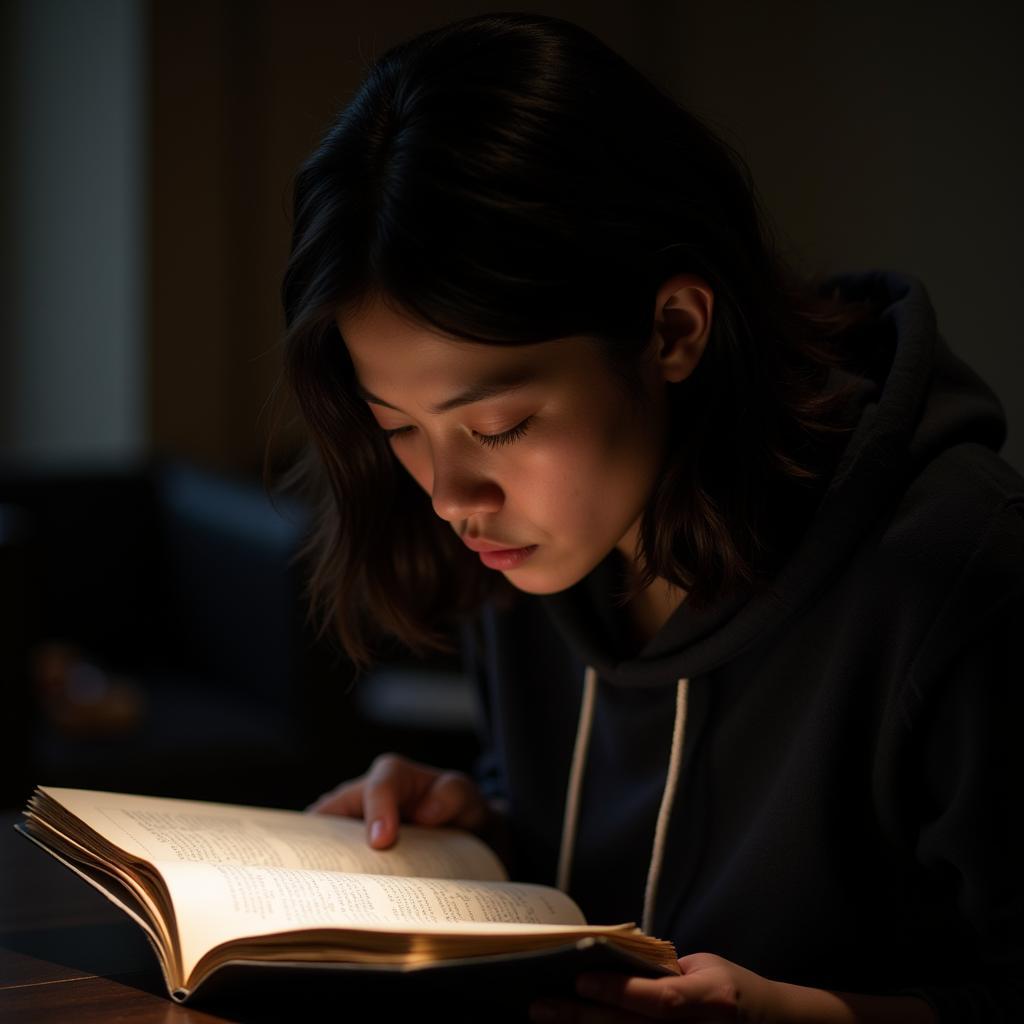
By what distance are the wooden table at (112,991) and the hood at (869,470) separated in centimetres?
33

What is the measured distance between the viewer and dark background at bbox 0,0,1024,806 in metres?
2.35

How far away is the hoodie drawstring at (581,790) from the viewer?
3.51 ft

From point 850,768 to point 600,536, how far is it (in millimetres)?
241

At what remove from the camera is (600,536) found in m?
1.00

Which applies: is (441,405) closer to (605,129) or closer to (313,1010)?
(605,129)

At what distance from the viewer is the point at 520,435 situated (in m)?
0.94

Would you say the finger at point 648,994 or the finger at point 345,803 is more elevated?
the finger at point 648,994

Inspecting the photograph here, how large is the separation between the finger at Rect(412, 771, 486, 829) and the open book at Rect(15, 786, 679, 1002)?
0.04 metres

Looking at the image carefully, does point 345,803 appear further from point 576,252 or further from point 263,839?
point 576,252

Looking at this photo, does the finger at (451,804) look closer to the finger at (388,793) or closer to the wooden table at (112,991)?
the finger at (388,793)

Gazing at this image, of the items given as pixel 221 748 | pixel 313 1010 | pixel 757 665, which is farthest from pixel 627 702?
pixel 221 748

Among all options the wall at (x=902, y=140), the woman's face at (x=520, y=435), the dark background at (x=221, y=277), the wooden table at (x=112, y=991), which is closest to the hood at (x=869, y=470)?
the woman's face at (x=520, y=435)

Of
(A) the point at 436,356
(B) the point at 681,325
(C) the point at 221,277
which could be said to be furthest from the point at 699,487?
(C) the point at 221,277

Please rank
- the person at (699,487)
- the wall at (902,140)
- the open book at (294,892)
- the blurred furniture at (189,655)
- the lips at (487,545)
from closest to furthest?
the open book at (294,892), the person at (699,487), the lips at (487,545), the wall at (902,140), the blurred furniture at (189,655)
